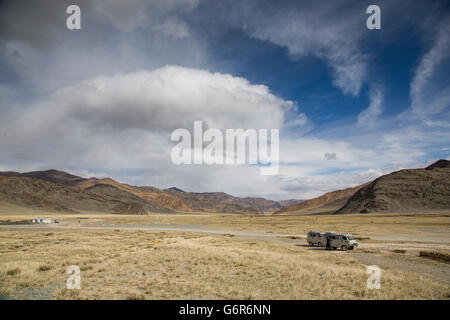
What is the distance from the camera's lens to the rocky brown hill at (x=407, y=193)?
14200cm

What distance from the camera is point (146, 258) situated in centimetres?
2058

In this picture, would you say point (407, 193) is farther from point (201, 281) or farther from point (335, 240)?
point (201, 281)

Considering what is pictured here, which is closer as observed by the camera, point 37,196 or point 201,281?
point 201,281

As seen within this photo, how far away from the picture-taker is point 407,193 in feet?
510

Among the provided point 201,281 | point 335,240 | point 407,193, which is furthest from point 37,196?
point 407,193

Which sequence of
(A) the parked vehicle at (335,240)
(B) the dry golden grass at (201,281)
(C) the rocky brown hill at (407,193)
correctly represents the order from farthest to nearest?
(C) the rocky brown hill at (407,193), (A) the parked vehicle at (335,240), (B) the dry golden grass at (201,281)

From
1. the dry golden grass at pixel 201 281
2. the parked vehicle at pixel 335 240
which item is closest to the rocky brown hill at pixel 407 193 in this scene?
the parked vehicle at pixel 335 240

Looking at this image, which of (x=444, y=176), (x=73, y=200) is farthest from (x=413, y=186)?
(x=73, y=200)

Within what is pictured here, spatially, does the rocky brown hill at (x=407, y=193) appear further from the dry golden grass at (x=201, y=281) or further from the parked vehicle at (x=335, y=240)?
the dry golden grass at (x=201, y=281)

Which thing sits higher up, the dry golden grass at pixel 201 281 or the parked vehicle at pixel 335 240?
the dry golden grass at pixel 201 281

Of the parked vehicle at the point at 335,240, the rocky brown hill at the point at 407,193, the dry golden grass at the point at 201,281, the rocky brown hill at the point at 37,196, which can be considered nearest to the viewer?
the dry golden grass at the point at 201,281

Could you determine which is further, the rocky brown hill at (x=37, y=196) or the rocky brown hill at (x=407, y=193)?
the rocky brown hill at (x=37, y=196)
